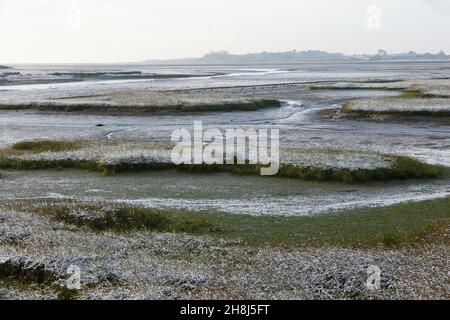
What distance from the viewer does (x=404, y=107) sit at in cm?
5062

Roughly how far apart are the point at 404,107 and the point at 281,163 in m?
27.8

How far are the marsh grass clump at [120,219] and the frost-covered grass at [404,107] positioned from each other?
35634mm

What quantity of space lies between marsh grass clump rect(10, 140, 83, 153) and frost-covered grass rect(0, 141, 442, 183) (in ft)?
4.15

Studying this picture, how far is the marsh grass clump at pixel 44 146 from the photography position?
32.9 metres

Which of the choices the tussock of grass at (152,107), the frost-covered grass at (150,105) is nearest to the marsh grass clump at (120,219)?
the tussock of grass at (152,107)

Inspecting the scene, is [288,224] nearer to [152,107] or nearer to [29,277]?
[29,277]

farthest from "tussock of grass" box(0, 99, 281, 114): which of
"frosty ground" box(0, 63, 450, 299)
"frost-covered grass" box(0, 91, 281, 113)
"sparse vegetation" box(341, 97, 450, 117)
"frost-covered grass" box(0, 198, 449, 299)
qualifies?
"frost-covered grass" box(0, 198, 449, 299)

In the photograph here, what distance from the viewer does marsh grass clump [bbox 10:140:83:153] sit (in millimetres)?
32875

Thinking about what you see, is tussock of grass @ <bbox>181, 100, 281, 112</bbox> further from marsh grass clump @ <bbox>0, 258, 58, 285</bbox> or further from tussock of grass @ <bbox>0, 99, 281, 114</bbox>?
marsh grass clump @ <bbox>0, 258, 58, 285</bbox>

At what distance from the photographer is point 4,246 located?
15.6m

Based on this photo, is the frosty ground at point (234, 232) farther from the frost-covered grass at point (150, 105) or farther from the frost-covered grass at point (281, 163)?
the frost-covered grass at point (150, 105)

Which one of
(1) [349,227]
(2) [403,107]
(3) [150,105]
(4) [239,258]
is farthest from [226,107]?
(4) [239,258]

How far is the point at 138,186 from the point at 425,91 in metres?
53.1

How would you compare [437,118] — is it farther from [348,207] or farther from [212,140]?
[348,207]
